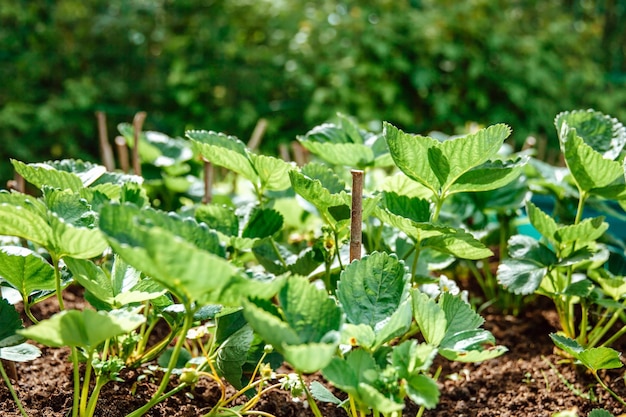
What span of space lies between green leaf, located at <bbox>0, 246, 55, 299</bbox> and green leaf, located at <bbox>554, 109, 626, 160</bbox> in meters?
0.77

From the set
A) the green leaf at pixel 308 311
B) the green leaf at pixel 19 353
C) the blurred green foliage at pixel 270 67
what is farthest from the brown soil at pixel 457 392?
the blurred green foliage at pixel 270 67

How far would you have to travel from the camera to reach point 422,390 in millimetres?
683

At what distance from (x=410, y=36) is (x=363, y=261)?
428 cm

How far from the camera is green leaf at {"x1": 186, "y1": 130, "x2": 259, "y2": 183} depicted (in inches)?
37.2

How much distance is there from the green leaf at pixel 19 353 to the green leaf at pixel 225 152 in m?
0.33

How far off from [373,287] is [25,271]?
0.42 metres

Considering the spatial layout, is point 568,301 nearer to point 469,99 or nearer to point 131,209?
point 131,209

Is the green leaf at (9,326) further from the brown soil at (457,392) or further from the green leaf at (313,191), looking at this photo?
the green leaf at (313,191)

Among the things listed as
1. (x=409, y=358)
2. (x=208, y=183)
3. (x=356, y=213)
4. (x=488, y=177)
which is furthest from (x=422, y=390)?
(x=208, y=183)

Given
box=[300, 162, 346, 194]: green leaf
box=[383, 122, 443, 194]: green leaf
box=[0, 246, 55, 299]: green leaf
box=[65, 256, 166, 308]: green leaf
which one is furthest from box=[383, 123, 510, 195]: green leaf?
box=[0, 246, 55, 299]: green leaf

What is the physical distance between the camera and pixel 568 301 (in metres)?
1.19

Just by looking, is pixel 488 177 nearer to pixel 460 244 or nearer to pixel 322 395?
pixel 460 244

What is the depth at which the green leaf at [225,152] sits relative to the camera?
94 centimetres

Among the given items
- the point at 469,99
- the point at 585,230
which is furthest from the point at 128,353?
the point at 469,99
